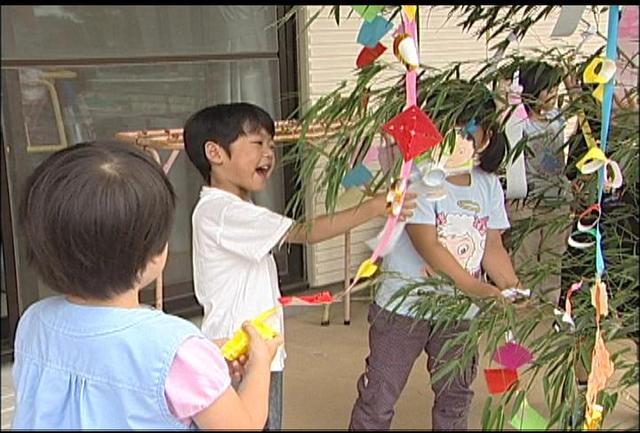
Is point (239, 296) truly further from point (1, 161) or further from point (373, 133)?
point (1, 161)

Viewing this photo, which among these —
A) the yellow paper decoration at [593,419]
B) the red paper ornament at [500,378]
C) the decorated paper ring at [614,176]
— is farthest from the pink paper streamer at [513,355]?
the decorated paper ring at [614,176]

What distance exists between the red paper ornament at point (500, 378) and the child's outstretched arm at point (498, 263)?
0.50 ft

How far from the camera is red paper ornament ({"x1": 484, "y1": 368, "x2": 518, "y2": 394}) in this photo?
1130mm

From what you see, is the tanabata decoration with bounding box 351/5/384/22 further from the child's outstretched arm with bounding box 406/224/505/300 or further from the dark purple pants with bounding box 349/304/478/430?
the dark purple pants with bounding box 349/304/478/430

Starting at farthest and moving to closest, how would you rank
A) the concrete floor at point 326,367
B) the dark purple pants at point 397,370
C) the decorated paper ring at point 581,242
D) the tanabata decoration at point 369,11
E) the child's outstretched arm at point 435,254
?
the concrete floor at point 326,367
the dark purple pants at point 397,370
the child's outstretched arm at point 435,254
the decorated paper ring at point 581,242
the tanabata decoration at point 369,11

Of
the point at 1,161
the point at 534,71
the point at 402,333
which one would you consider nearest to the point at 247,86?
the point at 1,161

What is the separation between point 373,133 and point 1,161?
1.65 metres

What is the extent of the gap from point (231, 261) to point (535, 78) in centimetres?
62

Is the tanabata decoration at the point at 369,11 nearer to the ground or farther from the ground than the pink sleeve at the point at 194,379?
farther from the ground

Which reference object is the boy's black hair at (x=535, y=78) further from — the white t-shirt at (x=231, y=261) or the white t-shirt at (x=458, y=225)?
the white t-shirt at (x=231, y=261)

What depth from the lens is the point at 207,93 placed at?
2889 mm

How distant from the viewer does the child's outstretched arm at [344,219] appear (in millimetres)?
1254

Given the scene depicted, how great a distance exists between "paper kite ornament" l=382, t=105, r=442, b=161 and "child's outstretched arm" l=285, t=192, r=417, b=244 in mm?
155

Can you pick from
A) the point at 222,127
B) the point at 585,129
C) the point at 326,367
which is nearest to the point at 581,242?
the point at 585,129
